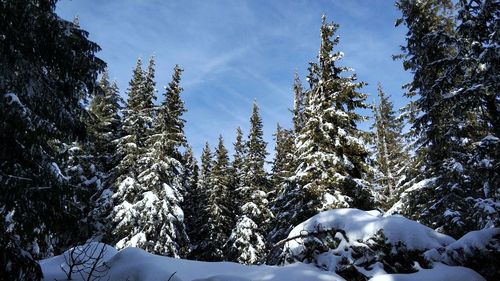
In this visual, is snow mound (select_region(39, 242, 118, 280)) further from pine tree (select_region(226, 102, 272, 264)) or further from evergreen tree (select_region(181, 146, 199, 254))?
evergreen tree (select_region(181, 146, 199, 254))

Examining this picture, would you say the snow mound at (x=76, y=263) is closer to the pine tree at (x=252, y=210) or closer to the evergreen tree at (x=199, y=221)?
the pine tree at (x=252, y=210)

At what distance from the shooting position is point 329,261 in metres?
7.83

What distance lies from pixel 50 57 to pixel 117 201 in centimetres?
1642

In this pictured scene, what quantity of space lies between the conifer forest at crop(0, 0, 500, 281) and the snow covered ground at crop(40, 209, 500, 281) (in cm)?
4

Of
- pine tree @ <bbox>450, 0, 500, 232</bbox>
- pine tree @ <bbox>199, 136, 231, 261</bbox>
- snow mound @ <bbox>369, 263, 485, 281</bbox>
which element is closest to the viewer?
snow mound @ <bbox>369, 263, 485, 281</bbox>

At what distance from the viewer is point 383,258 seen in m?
7.44

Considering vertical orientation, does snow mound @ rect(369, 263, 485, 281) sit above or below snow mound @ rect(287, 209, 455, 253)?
below

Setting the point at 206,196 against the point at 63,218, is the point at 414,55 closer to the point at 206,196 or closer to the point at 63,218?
the point at 63,218

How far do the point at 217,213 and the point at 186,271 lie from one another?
26328 mm

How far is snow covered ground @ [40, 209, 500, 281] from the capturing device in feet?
19.3

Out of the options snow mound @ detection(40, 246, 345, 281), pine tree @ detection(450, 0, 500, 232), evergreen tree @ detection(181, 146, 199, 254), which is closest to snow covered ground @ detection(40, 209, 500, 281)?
snow mound @ detection(40, 246, 345, 281)

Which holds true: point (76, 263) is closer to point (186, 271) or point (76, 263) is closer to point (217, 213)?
point (186, 271)

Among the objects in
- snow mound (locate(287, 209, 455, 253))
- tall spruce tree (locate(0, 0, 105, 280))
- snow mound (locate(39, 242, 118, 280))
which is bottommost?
snow mound (locate(39, 242, 118, 280))

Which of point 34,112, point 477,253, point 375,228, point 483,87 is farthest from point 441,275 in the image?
point 34,112
